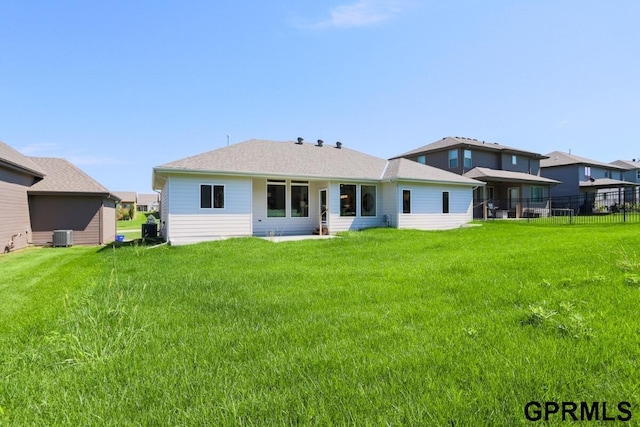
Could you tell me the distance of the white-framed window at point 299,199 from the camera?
→ 1681 cm

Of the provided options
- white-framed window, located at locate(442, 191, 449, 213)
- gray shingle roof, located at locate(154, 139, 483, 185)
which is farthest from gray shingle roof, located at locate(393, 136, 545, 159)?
white-framed window, located at locate(442, 191, 449, 213)

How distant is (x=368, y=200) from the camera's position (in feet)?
58.7

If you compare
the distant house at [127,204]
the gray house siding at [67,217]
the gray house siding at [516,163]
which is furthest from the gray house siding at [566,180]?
the distant house at [127,204]

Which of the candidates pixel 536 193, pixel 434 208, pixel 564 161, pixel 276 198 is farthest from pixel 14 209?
pixel 564 161

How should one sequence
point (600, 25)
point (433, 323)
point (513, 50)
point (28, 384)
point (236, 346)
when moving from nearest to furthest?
point (28, 384) < point (236, 346) < point (433, 323) < point (600, 25) < point (513, 50)

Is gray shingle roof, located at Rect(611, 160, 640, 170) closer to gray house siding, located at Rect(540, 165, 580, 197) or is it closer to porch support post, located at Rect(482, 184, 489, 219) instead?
gray house siding, located at Rect(540, 165, 580, 197)

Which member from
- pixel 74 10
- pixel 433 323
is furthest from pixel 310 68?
pixel 433 323

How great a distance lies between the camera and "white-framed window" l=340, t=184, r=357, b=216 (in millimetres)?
16984

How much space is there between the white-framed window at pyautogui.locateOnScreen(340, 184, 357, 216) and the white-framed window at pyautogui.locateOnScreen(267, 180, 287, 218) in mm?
2936

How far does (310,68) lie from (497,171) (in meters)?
20.1

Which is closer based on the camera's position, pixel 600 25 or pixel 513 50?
pixel 600 25

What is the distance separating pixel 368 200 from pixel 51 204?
1670 cm

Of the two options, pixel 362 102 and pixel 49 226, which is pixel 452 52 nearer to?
pixel 362 102

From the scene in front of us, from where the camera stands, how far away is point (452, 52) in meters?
12.8
